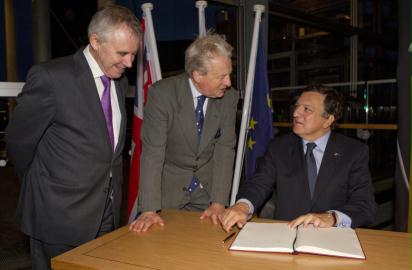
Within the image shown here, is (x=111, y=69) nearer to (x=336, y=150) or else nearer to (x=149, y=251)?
(x=149, y=251)

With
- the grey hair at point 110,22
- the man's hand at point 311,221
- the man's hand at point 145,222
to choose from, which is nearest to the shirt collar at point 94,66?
the grey hair at point 110,22

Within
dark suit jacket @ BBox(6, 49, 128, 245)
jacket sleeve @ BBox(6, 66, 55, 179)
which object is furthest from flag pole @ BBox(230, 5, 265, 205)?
jacket sleeve @ BBox(6, 66, 55, 179)

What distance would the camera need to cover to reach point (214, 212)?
176 cm

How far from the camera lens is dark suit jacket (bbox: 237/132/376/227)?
6.19 ft

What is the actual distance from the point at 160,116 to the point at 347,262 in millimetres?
1032

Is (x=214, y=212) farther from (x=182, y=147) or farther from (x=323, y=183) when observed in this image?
(x=323, y=183)

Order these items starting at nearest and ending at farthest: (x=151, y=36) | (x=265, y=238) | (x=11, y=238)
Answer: (x=265, y=238), (x=151, y=36), (x=11, y=238)

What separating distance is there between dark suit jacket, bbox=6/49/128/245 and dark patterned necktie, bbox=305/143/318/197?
962mm

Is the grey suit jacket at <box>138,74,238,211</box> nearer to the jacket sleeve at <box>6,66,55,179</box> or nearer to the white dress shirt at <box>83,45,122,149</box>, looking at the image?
the white dress shirt at <box>83,45,122,149</box>

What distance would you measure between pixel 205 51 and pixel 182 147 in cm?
47

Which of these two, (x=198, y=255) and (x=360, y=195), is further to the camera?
(x=360, y=195)

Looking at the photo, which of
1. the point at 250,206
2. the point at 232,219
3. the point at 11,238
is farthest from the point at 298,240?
the point at 11,238

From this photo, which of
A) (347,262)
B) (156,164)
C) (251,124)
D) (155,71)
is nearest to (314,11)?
(251,124)

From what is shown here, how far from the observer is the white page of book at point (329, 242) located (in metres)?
1.24
